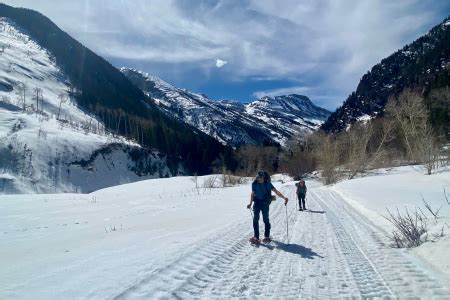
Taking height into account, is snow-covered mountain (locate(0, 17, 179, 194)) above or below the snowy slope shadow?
above

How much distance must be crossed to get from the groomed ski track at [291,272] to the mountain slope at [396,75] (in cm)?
12409

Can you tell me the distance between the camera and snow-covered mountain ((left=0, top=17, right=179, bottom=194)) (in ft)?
191

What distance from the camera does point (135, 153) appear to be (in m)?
83.7

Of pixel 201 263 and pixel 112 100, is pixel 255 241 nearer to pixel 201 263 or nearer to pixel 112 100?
pixel 201 263

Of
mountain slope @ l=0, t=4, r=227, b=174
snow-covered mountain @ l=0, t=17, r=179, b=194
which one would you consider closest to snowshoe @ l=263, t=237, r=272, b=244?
snow-covered mountain @ l=0, t=17, r=179, b=194

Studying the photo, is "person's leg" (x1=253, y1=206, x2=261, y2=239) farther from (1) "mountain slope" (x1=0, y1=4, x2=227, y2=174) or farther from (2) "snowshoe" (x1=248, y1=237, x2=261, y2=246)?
(1) "mountain slope" (x1=0, y1=4, x2=227, y2=174)

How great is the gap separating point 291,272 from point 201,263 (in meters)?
1.65

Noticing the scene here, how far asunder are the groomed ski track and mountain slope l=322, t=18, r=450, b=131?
124089 mm

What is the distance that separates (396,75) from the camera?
5861 inches

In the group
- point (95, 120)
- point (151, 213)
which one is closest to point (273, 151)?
point (95, 120)

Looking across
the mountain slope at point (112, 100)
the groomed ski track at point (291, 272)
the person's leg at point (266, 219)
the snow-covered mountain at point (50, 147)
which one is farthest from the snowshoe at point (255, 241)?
the mountain slope at point (112, 100)

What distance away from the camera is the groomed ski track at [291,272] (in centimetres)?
493

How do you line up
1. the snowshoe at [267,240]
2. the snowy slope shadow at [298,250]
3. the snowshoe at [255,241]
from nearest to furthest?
the snowy slope shadow at [298,250] < the snowshoe at [255,241] < the snowshoe at [267,240]

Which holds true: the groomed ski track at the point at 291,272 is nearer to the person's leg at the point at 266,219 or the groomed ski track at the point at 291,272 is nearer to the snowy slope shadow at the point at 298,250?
the snowy slope shadow at the point at 298,250
